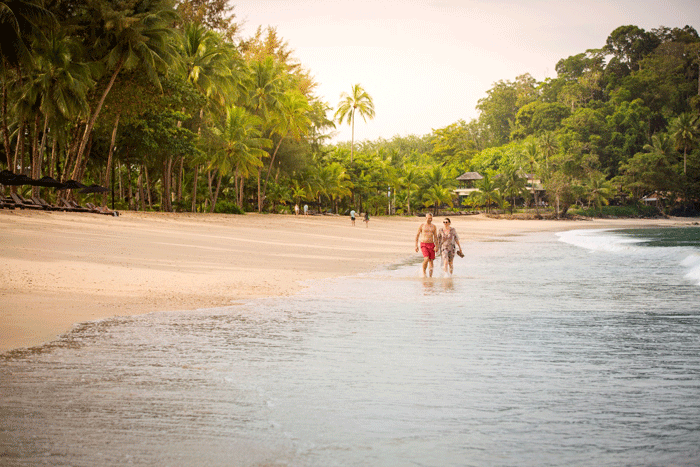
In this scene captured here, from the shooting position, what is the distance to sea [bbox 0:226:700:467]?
3.43 m

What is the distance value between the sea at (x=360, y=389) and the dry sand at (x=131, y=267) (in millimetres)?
730

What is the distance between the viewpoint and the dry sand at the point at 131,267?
7703mm

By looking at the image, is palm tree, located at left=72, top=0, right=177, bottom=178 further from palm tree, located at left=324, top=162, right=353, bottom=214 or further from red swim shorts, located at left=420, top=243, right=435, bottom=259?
palm tree, located at left=324, top=162, right=353, bottom=214

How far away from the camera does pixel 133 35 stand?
23.4m

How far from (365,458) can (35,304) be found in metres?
6.05

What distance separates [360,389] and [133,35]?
2261 cm

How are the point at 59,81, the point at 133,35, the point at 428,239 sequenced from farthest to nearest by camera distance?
the point at 59,81
the point at 133,35
the point at 428,239

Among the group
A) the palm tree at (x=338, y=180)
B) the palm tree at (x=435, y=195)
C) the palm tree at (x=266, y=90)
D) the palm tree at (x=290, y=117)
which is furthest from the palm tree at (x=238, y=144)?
the palm tree at (x=435, y=195)

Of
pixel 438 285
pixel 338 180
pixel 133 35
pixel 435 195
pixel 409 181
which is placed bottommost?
pixel 438 285

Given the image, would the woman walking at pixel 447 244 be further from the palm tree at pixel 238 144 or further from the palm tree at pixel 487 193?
the palm tree at pixel 487 193

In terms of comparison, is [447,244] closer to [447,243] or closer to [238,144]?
[447,243]

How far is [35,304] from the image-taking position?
25.2 ft

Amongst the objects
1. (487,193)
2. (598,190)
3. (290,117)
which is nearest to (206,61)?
(290,117)

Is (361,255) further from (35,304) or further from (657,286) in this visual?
(35,304)
